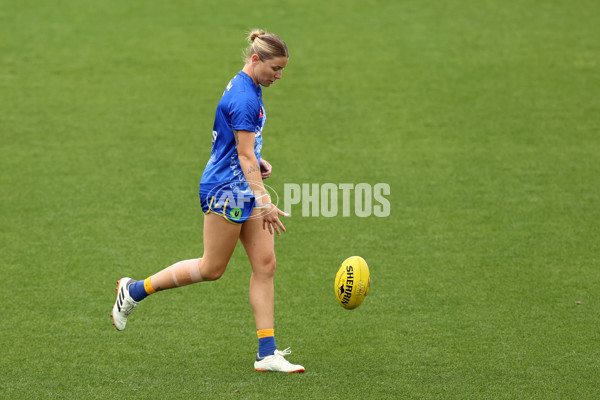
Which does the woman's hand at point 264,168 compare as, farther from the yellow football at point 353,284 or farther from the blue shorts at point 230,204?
the yellow football at point 353,284

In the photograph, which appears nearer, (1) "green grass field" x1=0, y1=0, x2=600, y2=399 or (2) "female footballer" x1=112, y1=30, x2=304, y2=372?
(2) "female footballer" x1=112, y1=30, x2=304, y2=372

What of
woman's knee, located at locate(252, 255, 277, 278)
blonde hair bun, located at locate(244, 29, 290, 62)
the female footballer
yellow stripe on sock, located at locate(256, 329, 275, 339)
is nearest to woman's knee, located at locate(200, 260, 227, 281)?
the female footballer

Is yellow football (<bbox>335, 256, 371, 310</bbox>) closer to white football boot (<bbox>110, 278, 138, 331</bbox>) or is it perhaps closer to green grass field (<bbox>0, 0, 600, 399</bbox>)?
green grass field (<bbox>0, 0, 600, 399</bbox>)

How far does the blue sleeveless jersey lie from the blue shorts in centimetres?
3

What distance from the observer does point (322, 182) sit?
27.9 feet

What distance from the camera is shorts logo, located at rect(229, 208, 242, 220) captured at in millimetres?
4782

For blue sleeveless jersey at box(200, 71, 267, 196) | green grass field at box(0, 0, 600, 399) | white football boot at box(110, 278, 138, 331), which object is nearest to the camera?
blue sleeveless jersey at box(200, 71, 267, 196)

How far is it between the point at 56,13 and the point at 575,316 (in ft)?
34.6

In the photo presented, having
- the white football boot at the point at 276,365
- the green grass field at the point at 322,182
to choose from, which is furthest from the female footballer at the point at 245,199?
the green grass field at the point at 322,182

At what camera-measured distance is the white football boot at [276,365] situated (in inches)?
194

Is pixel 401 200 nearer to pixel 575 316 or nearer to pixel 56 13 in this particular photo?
pixel 575 316

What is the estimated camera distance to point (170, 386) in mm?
4719

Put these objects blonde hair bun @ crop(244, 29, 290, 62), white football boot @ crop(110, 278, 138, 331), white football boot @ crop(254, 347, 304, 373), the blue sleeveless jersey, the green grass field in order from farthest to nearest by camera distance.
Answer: white football boot @ crop(110, 278, 138, 331), the green grass field, white football boot @ crop(254, 347, 304, 373), blonde hair bun @ crop(244, 29, 290, 62), the blue sleeveless jersey

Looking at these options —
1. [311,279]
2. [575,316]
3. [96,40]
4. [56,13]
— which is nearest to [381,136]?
[311,279]
